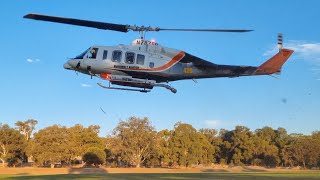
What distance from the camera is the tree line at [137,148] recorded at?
87750mm

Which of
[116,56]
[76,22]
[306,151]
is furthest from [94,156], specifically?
[76,22]

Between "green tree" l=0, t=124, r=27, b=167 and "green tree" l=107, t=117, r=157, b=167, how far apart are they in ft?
61.3

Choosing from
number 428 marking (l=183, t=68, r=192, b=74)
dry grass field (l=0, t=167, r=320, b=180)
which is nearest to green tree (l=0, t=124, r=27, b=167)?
Answer: dry grass field (l=0, t=167, r=320, b=180)

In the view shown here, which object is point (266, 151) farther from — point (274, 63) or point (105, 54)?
point (105, 54)

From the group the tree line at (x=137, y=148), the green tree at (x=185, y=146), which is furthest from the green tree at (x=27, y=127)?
the green tree at (x=185, y=146)

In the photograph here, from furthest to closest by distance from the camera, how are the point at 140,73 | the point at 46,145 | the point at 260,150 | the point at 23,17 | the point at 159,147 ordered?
the point at 260,150 → the point at 159,147 → the point at 46,145 → the point at 140,73 → the point at 23,17

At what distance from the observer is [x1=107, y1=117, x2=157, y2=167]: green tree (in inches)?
3533

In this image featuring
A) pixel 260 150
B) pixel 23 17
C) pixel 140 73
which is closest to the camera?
pixel 23 17

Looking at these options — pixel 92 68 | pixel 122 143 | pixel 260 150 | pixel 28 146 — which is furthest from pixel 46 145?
pixel 92 68

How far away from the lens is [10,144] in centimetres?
8900

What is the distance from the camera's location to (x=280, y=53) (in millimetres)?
24469

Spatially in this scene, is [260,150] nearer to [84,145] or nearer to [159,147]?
[159,147]

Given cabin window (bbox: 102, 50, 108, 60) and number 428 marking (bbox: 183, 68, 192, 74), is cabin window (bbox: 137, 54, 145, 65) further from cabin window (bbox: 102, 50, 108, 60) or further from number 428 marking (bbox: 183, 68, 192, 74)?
number 428 marking (bbox: 183, 68, 192, 74)

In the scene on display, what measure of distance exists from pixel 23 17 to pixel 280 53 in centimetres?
1378
